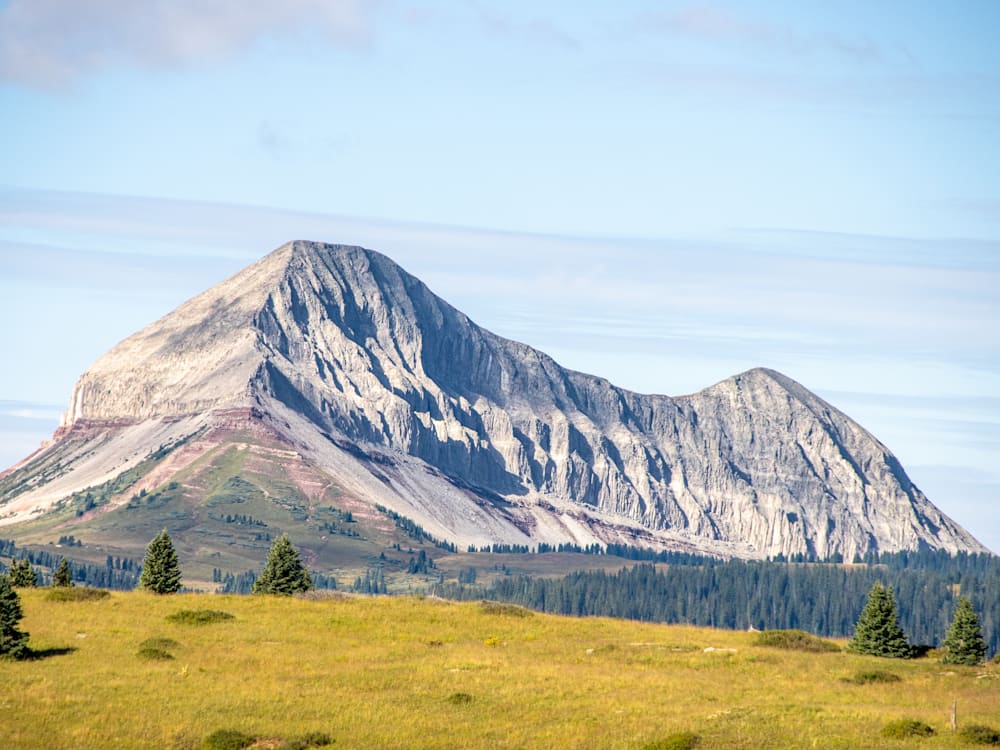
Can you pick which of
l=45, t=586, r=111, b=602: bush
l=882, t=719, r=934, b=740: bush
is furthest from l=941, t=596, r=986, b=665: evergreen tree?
l=45, t=586, r=111, b=602: bush

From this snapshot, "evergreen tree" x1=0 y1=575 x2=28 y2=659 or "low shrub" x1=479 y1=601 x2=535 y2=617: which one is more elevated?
"low shrub" x1=479 y1=601 x2=535 y2=617

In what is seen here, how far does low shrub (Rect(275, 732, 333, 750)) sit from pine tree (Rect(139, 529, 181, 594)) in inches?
1603

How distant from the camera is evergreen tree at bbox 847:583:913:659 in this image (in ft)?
259

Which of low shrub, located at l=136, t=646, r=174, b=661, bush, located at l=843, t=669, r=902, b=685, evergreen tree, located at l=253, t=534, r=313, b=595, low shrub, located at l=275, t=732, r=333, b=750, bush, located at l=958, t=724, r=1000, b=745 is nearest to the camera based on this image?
bush, located at l=958, t=724, r=1000, b=745

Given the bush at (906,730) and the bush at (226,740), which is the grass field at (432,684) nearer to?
the bush at (906,730)

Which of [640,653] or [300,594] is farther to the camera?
[300,594]

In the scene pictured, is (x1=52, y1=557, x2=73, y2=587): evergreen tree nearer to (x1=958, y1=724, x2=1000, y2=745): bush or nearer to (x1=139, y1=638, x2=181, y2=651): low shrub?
(x1=139, y1=638, x2=181, y2=651): low shrub

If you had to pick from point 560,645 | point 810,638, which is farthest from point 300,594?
point 810,638

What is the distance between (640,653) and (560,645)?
15.5ft

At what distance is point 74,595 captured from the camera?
83.9m

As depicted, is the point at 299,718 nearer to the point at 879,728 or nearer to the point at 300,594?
the point at 879,728

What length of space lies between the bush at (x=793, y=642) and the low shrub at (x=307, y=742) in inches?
1241

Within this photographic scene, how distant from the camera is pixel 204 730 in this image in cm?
5719

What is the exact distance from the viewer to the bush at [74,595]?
83.2 metres
